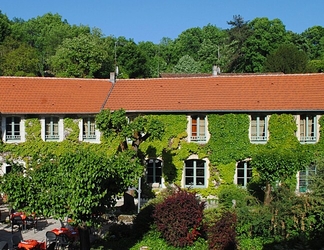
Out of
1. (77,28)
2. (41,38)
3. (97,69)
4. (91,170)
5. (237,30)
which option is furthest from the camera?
(41,38)

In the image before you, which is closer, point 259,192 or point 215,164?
point 259,192

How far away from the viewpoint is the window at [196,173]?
25.2 m

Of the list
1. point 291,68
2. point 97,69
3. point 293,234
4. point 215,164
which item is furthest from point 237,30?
point 293,234

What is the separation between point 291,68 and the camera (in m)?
58.8

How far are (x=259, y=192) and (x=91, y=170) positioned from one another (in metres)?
12.4

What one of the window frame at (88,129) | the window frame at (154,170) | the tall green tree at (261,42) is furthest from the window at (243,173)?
the tall green tree at (261,42)

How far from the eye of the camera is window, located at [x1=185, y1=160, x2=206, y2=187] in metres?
25.2

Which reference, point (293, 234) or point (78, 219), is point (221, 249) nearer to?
point (293, 234)

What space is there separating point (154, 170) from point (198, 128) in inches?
140

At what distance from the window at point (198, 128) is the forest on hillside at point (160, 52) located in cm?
2928

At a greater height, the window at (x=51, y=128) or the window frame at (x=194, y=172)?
the window at (x=51, y=128)

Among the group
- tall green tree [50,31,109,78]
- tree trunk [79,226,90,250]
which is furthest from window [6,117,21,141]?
tall green tree [50,31,109,78]

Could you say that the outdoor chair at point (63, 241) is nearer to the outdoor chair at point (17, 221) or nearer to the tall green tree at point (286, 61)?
the outdoor chair at point (17, 221)

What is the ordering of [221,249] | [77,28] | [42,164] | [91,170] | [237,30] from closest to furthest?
[91,170] → [42,164] → [221,249] → [237,30] → [77,28]
